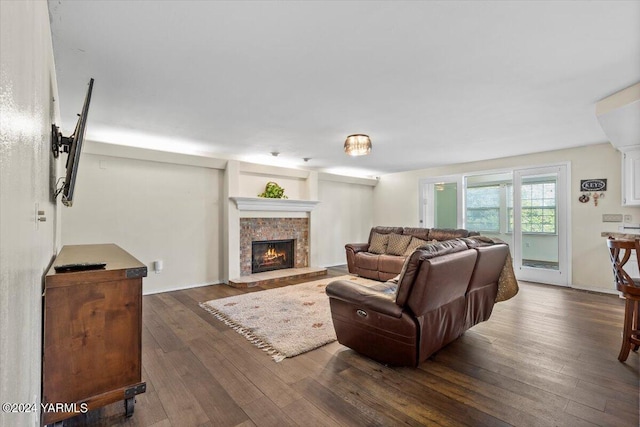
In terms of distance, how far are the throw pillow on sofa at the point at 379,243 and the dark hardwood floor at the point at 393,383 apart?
2887 mm

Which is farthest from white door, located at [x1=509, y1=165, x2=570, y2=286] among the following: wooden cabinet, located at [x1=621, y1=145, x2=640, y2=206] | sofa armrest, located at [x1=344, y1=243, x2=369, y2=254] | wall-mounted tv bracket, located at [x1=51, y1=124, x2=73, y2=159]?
wall-mounted tv bracket, located at [x1=51, y1=124, x2=73, y2=159]

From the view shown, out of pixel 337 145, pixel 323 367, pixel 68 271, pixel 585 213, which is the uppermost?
pixel 337 145

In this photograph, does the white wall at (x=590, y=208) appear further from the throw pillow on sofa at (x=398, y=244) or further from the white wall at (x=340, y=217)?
the white wall at (x=340, y=217)

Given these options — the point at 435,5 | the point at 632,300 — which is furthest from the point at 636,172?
the point at 435,5

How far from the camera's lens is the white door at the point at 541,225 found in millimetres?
5020

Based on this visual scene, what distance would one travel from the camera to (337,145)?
4691 millimetres

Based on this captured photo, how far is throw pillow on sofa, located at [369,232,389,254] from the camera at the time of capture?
5.97 metres

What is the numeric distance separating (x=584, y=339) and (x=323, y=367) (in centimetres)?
260

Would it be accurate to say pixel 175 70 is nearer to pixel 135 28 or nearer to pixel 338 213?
pixel 135 28

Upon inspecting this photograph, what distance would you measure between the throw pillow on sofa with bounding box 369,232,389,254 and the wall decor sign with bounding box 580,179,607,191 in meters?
3.36

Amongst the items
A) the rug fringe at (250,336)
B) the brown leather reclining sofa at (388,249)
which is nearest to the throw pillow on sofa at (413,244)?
the brown leather reclining sofa at (388,249)

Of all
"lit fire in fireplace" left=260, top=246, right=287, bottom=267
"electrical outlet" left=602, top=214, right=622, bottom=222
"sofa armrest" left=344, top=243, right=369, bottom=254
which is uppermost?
"electrical outlet" left=602, top=214, right=622, bottom=222

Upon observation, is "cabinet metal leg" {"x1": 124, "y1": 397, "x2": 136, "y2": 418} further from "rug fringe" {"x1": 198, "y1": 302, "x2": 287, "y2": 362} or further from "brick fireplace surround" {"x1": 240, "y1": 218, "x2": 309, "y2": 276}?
"brick fireplace surround" {"x1": 240, "y1": 218, "x2": 309, "y2": 276}

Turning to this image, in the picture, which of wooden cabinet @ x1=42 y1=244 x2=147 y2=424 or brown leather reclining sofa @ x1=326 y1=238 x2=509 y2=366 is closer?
wooden cabinet @ x1=42 y1=244 x2=147 y2=424
